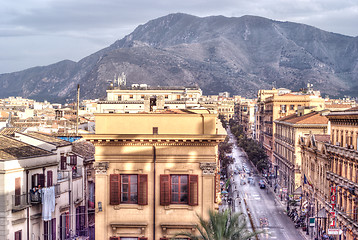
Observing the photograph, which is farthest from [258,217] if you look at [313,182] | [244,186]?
[244,186]

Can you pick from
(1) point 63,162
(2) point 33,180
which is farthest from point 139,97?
(2) point 33,180

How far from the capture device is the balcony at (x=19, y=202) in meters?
35.8

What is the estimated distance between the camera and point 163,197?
33.0 m

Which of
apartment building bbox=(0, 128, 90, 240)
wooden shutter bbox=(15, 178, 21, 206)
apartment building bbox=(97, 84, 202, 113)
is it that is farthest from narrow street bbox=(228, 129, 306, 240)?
apartment building bbox=(97, 84, 202, 113)

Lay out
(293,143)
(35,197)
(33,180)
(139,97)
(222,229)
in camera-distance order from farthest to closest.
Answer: (139,97) < (293,143) < (33,180) < (35,197) < (222,229)

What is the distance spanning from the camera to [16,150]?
38.9 m

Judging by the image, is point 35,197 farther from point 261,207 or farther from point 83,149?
point 261,207

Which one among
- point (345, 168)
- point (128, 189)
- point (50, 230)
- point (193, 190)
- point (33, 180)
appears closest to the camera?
point (193, 190)

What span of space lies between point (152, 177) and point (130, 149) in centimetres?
203

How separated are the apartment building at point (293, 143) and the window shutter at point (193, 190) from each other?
193 ft

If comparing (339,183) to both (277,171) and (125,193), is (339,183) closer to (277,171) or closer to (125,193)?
(125,193)

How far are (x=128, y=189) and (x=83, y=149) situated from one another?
69.9ft

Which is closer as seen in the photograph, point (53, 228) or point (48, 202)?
point (48, 202)

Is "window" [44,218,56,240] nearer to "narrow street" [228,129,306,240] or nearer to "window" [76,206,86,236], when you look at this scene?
"window" [76,206,86,236]
